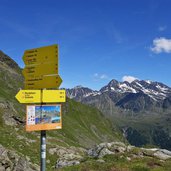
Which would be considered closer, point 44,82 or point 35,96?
point 35,96

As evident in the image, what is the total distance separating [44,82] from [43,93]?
0.46 meters

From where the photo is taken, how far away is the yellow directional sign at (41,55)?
12357 millimetres

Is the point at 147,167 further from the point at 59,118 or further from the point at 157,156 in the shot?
the point at 59,118

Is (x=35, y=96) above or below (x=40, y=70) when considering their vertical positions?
below

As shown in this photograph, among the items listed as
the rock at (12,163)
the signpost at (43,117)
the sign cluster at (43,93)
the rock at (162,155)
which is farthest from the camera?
the rock at (162,155)

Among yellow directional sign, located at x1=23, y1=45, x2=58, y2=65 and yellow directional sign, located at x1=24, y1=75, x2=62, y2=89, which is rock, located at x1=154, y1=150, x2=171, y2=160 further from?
yellow directional sign, located at x1=23, y1=45, x2=58, y2=65

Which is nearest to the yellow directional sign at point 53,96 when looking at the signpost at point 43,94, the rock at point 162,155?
the signpost at point 43,94

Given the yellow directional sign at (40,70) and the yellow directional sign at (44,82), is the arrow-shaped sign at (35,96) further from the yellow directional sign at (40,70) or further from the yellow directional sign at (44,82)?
the yellow directional sign at (40,70)

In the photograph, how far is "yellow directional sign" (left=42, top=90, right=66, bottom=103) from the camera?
1237 cm

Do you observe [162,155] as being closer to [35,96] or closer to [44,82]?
[44,82]

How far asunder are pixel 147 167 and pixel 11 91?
537ft

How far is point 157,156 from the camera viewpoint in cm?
2747

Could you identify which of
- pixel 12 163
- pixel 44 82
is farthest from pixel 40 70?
pixel 12 163

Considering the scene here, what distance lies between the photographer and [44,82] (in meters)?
12.5
